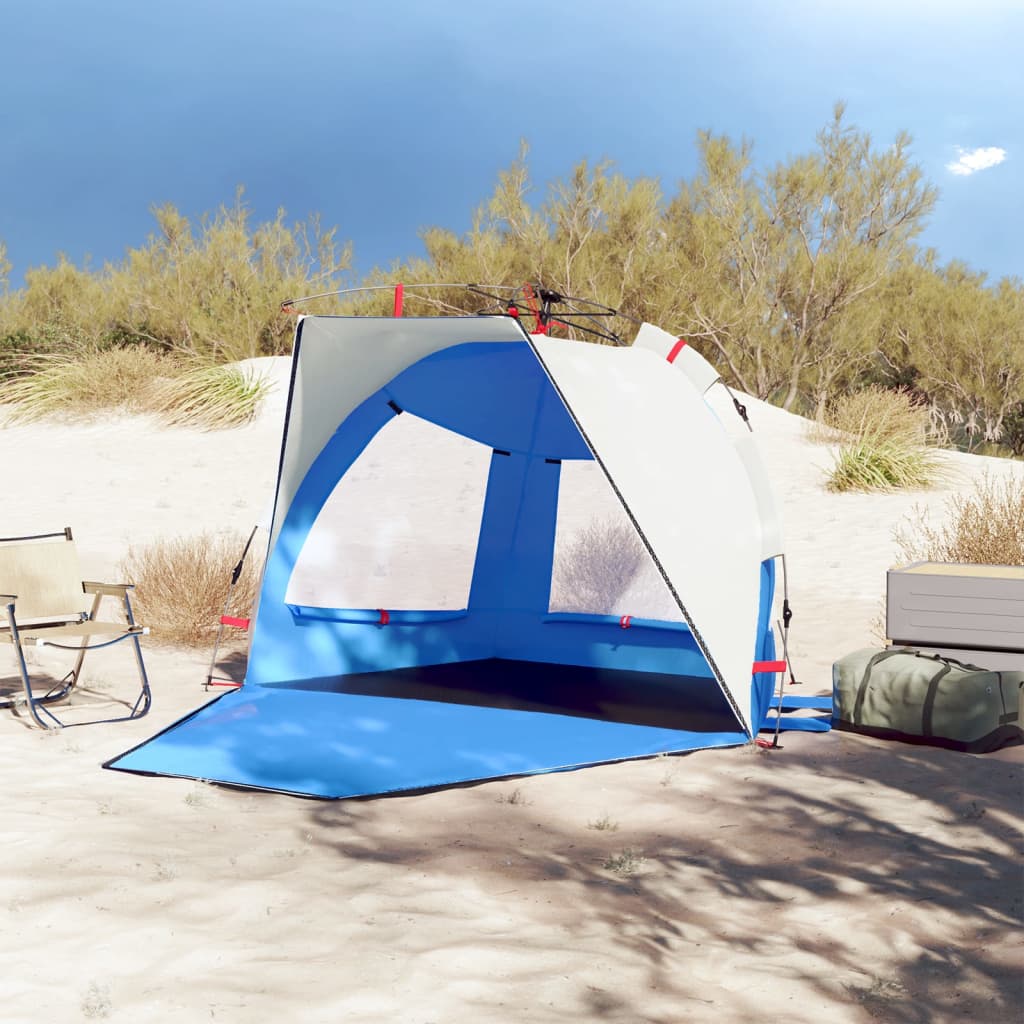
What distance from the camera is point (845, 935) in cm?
299

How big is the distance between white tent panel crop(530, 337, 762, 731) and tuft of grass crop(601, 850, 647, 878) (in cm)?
115

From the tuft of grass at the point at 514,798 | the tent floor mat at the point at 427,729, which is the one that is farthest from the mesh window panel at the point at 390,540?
the tuft of grass at the point at 514,798

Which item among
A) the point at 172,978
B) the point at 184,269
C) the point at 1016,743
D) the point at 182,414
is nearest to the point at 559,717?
the point at 1016,743

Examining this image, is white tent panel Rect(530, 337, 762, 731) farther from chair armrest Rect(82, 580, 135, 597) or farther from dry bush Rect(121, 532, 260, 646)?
dry bush Rect(121, 532, 260, 646)

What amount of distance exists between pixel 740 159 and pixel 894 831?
17416 millimetres

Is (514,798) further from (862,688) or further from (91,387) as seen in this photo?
(91,387)

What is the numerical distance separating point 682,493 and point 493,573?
1972 mm

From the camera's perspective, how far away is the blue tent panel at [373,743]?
432 cm

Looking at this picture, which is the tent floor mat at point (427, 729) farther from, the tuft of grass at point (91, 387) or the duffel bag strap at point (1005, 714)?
the tuft of grass at point (91, 387)

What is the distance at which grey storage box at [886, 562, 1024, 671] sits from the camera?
4945mm

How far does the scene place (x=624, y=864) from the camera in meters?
3.46

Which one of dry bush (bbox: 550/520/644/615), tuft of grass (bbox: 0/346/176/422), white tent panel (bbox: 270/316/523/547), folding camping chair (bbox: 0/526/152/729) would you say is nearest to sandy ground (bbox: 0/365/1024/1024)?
folding camping chair (bbox: 0/526/152/729)

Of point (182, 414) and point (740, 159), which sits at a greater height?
point (740, 159)

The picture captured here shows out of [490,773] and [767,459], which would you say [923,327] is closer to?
[767,459]
